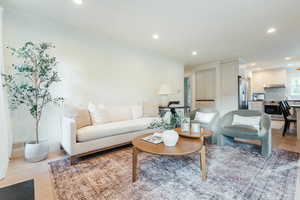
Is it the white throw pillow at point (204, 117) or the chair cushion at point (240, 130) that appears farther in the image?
the white throw pillow at point (204, 117)

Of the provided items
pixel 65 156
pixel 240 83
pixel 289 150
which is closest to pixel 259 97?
pixel 240 83

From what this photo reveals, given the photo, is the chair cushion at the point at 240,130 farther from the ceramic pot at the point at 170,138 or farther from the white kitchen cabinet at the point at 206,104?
the white kitchen cabinet at the point at 206,104

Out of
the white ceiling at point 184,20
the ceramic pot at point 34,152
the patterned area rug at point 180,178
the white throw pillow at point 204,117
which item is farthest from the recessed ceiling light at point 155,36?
the ceramic pot at point 34,152

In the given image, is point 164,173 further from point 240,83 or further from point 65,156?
point 240,83

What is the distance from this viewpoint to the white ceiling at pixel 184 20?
2236 mm

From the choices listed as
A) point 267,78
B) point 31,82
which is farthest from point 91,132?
point 267,78

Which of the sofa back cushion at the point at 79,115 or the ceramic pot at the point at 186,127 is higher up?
the sofa back cushion at the point at 79,115

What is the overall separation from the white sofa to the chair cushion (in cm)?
164

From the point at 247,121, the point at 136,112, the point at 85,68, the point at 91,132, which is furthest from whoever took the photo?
the point at 136,112

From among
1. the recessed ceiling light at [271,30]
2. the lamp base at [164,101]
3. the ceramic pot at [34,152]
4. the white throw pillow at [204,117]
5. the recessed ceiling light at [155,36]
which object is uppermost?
the recessed ceiling light at [155,36]

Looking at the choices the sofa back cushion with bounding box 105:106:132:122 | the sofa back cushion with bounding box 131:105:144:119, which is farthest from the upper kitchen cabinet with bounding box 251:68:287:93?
the sofa back cushion with bounding box 105:106:132:122

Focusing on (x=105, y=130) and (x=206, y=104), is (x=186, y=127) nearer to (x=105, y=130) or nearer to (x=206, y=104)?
(x=105, y=130)

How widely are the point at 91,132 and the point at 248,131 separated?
277 centimetres

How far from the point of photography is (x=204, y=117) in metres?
3.48
